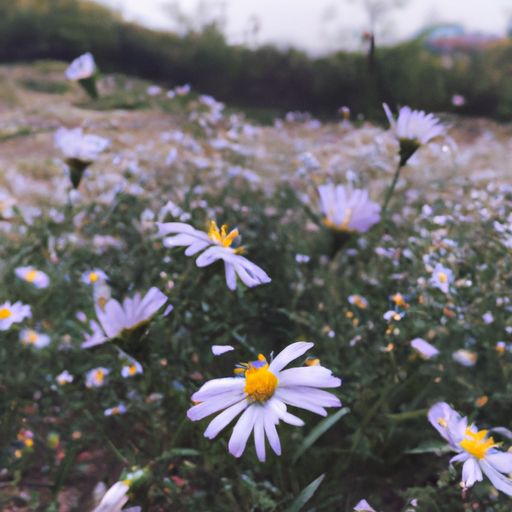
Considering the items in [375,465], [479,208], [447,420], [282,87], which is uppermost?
[447,420]

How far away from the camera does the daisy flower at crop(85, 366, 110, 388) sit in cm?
141

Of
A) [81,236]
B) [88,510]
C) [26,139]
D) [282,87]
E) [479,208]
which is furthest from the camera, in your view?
[282,87]

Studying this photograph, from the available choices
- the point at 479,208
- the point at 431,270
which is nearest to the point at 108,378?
the point at 431,270

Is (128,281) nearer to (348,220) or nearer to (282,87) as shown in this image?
(348,220)

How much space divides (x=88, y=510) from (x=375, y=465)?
60cm

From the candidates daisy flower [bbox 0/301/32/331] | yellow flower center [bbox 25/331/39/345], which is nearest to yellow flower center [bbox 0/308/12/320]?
daisy flower [bbox 0/301/32/331]

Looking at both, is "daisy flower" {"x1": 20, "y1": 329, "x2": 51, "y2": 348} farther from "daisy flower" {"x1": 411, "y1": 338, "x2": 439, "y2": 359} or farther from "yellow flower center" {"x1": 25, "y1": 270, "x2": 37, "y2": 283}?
"daisy flower" {"x1": 411, "y1": 338, "x2": 439, "y2": 359}

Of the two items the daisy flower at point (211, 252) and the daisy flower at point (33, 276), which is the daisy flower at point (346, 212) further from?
the daisy flower at point (33, 276)

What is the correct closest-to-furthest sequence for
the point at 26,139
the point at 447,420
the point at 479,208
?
1. the point at 447,420
2. the point at 479,208
3. the point at 26,139

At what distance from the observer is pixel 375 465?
4.69 ft

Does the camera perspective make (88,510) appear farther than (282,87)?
No

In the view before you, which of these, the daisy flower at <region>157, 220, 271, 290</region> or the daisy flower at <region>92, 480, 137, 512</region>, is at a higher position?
the daisy flower at <region>157, 220, 271, 290</region>

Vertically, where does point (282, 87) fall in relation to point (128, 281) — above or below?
below

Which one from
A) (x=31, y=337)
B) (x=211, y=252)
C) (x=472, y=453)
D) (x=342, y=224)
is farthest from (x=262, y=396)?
(x=31, y=337)
